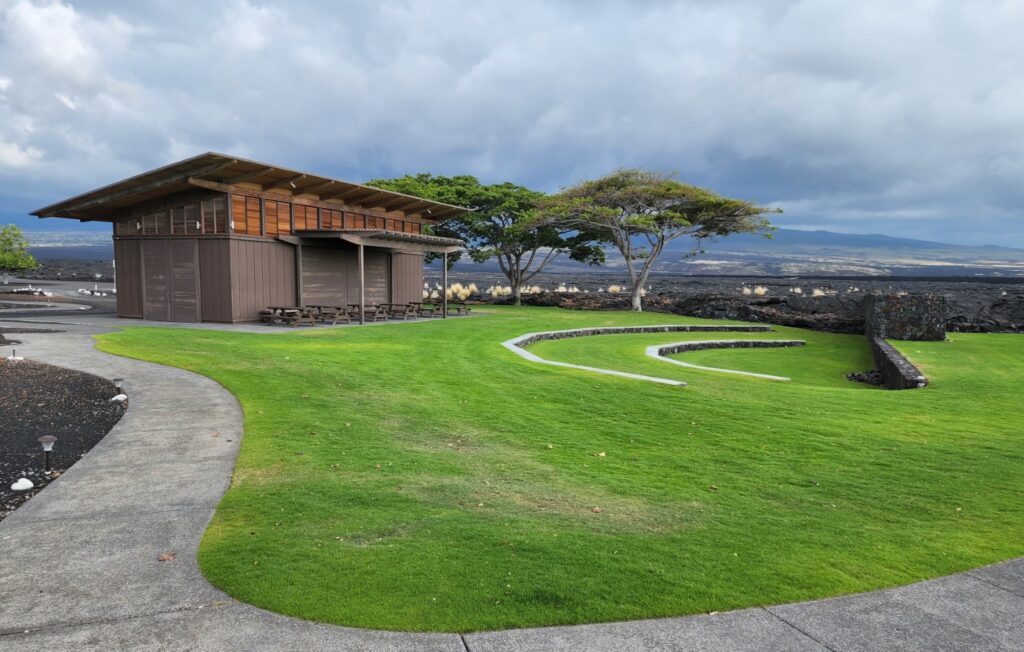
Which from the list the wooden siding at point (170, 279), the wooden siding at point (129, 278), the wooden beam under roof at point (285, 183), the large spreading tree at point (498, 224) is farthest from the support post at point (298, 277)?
the large spreading tree at point (498, 224)

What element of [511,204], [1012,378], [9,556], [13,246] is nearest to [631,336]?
[1012,378]

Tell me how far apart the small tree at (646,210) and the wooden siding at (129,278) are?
1825 cm

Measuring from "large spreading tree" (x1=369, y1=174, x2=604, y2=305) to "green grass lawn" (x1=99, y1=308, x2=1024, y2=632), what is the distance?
25.4 m

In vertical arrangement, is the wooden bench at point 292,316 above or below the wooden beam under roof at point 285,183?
below

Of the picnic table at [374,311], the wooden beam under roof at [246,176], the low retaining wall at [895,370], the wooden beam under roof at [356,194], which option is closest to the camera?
the low retaining wall at [895,370]

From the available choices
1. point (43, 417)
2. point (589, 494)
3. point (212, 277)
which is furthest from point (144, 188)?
point (589, 494)

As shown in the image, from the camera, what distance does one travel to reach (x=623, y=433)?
722cm

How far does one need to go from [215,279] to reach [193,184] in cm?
312

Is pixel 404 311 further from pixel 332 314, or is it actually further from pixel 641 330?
pixel 641 330

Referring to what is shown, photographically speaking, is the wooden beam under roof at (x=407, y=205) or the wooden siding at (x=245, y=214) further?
the wooden beam under roof at (x=407, y=205)

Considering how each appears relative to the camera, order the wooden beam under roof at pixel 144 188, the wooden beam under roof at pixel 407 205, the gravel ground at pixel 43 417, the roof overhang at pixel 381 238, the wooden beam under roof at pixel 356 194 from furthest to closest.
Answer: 1. the wooden beam under roof at pixel 407 205
2. the wooden beam under roof at pixel 356 194
3. the roof overhang at pixel 381 238
4. the wooden beam under roof at pixel 144 188
5. the gravel ground at pixel 43 417

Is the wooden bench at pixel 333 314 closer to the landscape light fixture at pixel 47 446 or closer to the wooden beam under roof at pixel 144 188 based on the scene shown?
the wooden beam under roof at pixel 144 188

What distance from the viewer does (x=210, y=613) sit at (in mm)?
3111

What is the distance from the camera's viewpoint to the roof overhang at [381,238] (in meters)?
21.0
